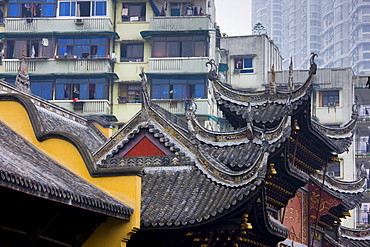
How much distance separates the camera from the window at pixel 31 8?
52.7 m

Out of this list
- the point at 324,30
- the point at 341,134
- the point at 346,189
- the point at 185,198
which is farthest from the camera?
the point at 324,30

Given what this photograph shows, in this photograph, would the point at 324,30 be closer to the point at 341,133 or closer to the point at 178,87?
the point at 178,87

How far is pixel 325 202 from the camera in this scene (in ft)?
103

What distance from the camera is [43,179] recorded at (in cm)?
1622

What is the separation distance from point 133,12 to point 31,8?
6756mm

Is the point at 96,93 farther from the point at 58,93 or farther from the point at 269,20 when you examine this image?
the point at 269,20

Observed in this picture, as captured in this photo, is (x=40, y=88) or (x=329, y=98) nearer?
(x=40, y=88)

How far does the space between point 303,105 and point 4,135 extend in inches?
428

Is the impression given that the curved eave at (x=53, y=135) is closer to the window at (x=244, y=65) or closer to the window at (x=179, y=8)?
the window at (x=179, y=8)

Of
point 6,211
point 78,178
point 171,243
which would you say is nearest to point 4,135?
point 78,178

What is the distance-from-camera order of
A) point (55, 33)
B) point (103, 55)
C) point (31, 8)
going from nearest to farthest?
1. point (55, 33)
2. point (103, 55)
3. point (31, 8)

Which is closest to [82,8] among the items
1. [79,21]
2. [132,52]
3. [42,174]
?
[79,21]

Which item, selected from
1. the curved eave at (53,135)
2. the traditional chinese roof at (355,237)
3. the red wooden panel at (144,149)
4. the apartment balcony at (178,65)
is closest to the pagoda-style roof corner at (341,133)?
the traditional chinese roof at (355,237)

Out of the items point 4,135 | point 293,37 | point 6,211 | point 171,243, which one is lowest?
point 171,243
